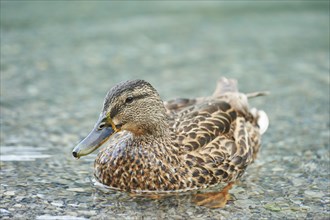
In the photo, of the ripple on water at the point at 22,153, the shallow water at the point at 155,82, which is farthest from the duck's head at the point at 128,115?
the ripple on water at the point at 22,153

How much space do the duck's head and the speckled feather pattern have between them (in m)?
0.14

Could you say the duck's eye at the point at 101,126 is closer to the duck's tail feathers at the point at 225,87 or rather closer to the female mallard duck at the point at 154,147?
the female mallard duck at the point at 154,147

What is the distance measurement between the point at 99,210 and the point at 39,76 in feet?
17.9

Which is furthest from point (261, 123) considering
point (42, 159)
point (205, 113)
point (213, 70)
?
point (213, 70)

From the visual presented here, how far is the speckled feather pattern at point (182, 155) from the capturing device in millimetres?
6859

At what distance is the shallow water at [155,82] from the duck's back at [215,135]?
0.86 ft

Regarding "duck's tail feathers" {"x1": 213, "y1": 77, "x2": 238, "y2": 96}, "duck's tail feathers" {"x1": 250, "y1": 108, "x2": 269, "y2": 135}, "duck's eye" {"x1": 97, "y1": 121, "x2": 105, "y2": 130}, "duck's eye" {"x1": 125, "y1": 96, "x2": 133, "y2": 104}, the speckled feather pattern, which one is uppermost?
"duck's tail feathers" {"x1": 213, "y1": 77, "x2": 238, "y2": 96}

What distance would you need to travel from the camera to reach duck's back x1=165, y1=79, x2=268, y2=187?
702 centimetres

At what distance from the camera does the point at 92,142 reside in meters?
6.43

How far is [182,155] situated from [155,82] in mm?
4628

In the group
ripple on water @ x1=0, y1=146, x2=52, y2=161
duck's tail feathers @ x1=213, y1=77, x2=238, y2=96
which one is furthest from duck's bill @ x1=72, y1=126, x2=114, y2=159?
duck's tail feathers @ x1=213, y1=77, x2=238, y2=96

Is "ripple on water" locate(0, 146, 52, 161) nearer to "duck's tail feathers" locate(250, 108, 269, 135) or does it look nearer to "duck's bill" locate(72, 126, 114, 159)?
"duck's bill" locate(72, 126, 114, 159)

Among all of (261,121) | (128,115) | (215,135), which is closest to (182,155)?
(215,135)

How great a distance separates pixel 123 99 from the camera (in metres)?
6.67
